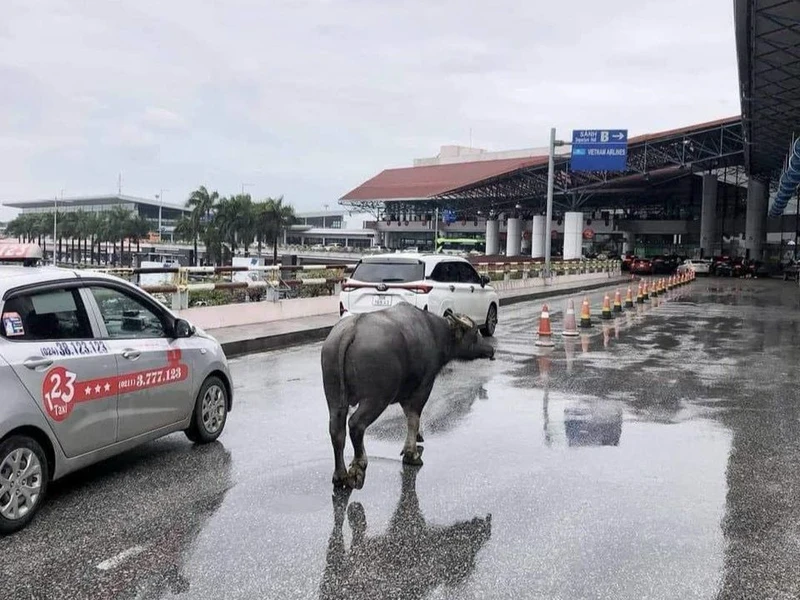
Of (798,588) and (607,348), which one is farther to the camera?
(607,348)

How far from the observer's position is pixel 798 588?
13.5ft

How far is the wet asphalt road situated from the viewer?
4.11 metres

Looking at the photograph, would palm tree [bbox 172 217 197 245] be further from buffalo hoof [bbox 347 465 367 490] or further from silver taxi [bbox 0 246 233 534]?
buffalo hoof [bbox 347 465 367 490]

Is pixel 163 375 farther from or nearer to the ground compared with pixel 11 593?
farther from the ground

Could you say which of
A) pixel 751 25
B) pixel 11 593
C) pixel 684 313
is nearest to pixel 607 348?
pixel 684 313

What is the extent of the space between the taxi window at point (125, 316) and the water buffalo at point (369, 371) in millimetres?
1510

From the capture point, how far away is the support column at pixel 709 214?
75188mm

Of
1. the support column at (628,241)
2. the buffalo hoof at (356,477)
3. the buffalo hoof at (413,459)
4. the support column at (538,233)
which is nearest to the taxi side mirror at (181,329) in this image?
the buffalo hoof at (356,477)

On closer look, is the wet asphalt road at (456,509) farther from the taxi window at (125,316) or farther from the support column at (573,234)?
the support column at (573,234)

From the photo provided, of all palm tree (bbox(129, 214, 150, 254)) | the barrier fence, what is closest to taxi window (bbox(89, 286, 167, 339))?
the barrier fence

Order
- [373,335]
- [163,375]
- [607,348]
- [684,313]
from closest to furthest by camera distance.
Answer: [373,335], [163,375], [607,348], [684,313]

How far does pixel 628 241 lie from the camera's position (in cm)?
9488

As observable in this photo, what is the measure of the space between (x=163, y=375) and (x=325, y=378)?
136cm

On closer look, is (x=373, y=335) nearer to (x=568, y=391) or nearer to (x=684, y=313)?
(x=568, y=391)
